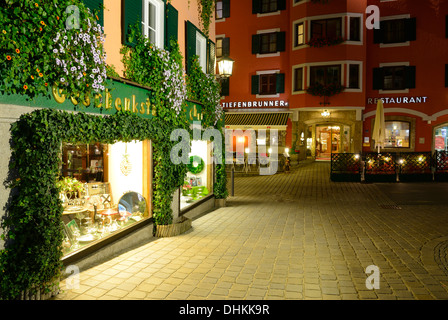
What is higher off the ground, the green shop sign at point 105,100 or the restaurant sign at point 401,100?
the restaurant sign at point 401,100

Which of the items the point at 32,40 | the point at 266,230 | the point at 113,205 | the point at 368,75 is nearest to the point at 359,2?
the point at 368,75

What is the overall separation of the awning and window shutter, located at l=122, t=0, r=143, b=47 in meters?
17.9

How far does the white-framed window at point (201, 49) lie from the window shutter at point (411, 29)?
17.6 metres

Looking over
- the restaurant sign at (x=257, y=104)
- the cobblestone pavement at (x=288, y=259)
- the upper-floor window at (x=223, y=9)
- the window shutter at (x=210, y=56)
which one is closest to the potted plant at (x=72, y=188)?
the cobblestone pavement at (x=288, y=259)

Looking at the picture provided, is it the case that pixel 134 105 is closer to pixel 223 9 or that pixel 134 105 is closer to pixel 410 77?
pixel 410 77

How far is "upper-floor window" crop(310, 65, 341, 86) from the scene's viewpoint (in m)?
22.6

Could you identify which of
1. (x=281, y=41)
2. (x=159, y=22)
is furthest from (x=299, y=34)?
(x=159, y=22)

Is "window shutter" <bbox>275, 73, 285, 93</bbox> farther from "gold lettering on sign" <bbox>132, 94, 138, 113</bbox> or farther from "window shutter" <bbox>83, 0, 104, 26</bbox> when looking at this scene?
"window shutter" <bbox>83, 0, 104, 26</bbox>

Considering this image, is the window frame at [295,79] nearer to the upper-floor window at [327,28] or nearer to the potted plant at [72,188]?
the upper-floor window at [327,28]

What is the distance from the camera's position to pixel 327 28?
2277 cm

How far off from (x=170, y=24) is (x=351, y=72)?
1749 centimetres

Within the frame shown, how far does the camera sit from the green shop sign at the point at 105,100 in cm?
416

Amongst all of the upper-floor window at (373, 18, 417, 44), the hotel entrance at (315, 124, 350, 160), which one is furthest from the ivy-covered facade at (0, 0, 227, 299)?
the hotel entrance at (315, 124, 350, 160)
